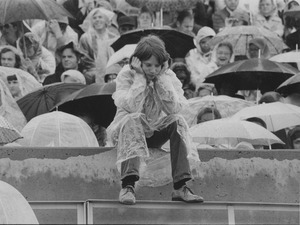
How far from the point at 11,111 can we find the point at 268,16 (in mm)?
8172

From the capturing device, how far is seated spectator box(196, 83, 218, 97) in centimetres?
2028

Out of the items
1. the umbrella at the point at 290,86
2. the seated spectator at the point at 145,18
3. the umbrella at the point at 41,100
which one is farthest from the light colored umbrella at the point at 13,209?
the seated spectator at the point at 145,18

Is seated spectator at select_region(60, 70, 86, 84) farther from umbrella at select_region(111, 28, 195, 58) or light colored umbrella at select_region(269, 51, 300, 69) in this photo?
light colored umbrella at select_region(269, 51, 300, 69)

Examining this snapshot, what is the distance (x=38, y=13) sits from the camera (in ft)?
68.0

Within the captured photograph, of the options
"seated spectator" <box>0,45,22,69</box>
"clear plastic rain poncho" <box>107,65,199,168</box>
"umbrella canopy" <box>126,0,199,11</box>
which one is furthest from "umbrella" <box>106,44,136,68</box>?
"clear plastic rain poncho" <box>107,65,199,168</box>

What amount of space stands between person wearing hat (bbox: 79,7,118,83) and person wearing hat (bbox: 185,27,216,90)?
1.12 metres

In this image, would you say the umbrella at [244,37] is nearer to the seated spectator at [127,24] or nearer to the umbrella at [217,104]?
the seated spectator at [127,24]

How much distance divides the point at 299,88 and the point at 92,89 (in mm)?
2446

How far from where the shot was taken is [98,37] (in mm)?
23484

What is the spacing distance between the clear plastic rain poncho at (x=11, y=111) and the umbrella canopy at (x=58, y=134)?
0.98 meters

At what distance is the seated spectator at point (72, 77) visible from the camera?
808 inches

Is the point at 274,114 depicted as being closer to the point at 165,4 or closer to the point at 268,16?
the point at 165,4

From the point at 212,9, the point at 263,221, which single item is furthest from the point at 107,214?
the point at 212,9

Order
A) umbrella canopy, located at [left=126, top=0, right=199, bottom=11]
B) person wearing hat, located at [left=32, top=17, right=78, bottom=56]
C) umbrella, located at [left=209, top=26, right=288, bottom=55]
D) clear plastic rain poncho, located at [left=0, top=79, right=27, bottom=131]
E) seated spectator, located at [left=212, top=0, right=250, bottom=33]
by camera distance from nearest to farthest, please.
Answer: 1. clear plastic rain poncho, located at [left=0, top=79, right=27, bottom=131]
2. umbrella, located at [left=209, top=26, right=288, bottom=55]
3. person wearing hat, located at [left=32, top=17, right=78, bottom=56]
4. umbrella canopy, located at [left=126, top=0, right=199, bottom=11]
5. seated spectator, located at [left=212, top=0, right=250, bottom=33]
